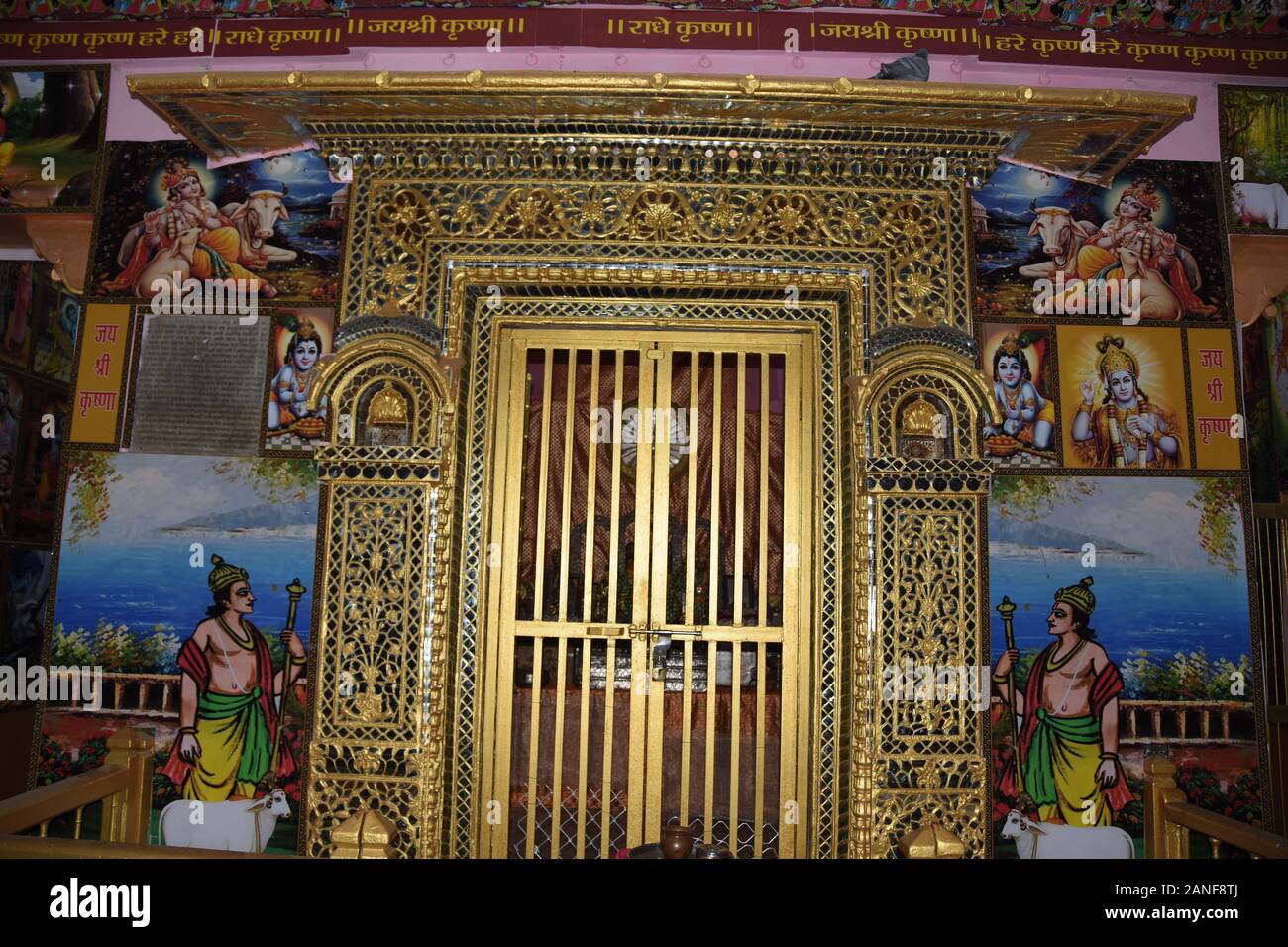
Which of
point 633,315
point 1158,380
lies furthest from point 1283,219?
point 633,315

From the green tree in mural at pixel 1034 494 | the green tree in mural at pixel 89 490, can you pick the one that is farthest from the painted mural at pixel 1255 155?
the green tree in mural at pixel 89 490

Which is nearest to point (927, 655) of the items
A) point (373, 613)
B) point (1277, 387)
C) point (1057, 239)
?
point (1057, 239)

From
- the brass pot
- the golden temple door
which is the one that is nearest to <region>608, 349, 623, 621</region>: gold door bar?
the golden temple door

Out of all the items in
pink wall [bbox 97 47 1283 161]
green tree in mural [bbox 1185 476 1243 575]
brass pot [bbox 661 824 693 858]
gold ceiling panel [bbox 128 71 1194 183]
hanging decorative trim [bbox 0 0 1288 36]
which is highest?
hanging decorative trim [bbox 0 0 1288 36]

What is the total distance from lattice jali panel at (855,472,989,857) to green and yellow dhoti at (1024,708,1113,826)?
34cm

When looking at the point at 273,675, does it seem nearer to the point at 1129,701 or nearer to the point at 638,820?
the point at 638,820

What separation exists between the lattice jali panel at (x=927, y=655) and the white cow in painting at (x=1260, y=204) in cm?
242

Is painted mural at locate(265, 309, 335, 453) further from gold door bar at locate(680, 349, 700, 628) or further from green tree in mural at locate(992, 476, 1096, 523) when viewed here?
green tree in mural at locate(992, 476, 1096, 523)

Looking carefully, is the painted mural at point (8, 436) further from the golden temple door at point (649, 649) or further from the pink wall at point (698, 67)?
the golden temple door at point (649, 649)

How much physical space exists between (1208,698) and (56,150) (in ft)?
24.2

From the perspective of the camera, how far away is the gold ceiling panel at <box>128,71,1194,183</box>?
4.76 meters

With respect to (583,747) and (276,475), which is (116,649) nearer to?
(276,475)

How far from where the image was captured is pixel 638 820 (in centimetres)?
494

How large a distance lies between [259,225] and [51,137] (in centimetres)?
148
